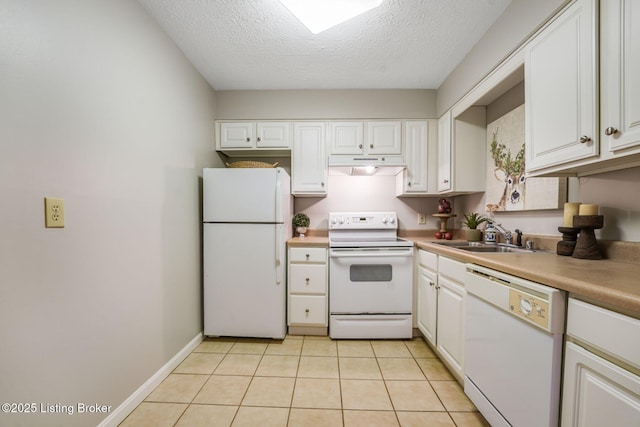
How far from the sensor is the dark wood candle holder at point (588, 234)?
1255 millimetres

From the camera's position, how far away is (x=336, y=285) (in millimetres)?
2311

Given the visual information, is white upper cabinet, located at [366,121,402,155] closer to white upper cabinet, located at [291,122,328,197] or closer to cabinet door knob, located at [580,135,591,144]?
white upper cabinet, located at [291,122,328,197]

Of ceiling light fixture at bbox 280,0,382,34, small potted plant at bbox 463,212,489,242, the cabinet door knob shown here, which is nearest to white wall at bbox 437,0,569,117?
the cabinet door knob

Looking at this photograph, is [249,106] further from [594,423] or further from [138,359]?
[594,423]

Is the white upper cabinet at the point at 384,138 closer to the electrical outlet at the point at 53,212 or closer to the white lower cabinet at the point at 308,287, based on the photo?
the white lower cabinet at the point at 308,287

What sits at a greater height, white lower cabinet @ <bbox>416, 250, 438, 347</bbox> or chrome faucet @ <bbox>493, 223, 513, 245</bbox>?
chrome faucet @ <bbox>493, 223, 513, 245</bbox>

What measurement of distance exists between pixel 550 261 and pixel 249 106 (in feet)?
8.80

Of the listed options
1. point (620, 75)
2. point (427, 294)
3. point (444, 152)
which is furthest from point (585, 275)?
point (444, 152)

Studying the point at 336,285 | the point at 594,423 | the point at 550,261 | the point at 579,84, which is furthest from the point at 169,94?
the point at 594,423

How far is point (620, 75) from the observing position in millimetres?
968

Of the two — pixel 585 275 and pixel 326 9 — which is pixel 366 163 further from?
pixel 585 275

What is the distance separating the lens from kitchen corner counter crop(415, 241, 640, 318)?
714 mm

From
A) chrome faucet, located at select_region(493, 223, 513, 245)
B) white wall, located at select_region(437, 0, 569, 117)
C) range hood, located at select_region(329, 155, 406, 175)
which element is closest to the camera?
white wall, located at select_region(437, 0, 569, 117)

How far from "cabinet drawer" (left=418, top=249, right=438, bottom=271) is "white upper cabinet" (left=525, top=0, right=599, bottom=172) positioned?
87 cm
